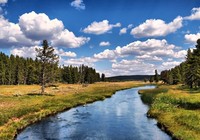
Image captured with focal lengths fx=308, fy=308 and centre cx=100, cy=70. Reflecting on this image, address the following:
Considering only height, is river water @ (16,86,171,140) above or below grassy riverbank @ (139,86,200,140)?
below

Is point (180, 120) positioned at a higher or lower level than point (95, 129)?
higher

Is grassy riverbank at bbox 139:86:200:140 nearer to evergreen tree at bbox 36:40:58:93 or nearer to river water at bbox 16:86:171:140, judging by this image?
river water at bbox 16:86:171:140

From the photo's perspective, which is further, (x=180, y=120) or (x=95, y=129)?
(x=95, y=129)

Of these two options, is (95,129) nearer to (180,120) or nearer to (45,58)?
(180,120)

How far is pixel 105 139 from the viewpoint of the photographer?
3166 centimetres

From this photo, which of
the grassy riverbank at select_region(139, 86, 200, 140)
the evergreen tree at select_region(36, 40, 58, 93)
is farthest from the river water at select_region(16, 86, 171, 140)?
the evergreen tree at select_region(36, 40, 58, 93)

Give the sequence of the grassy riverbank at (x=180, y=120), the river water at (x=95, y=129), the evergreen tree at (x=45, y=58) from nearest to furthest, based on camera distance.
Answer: the grassy riverbank at (x=180, y=120), the river water at (x=95, y=129), the evergreen tree at (x=45, y=58)

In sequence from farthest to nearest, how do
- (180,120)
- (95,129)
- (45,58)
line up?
(45,58) < (95,129) < (180,120)

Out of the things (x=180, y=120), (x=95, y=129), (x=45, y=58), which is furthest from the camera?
(x=45, y=58)

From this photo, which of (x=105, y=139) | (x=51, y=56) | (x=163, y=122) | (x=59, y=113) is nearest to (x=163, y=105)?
(x=163, y=122)

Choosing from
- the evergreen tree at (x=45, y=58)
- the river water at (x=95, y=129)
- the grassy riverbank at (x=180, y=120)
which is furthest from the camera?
the evergreen tree at (x=45, y=58)

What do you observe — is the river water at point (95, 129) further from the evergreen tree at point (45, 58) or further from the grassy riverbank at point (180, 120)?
the evergreen tree at point (45, 58)

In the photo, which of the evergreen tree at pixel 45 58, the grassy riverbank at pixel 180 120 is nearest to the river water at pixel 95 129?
the grassy riverbank at pixel 180 120

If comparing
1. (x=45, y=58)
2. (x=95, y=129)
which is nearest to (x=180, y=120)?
(x=95, y=129)
